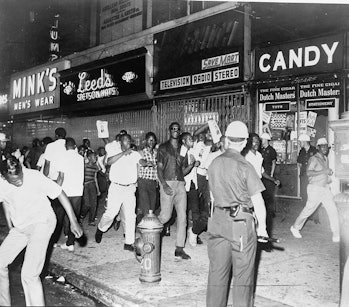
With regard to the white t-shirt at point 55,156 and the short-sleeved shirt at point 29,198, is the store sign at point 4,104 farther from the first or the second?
the short-sleeved shirt at point 29,198

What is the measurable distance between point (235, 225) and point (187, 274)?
2.13m

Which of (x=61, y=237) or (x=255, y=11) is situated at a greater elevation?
(x=255, y=11)

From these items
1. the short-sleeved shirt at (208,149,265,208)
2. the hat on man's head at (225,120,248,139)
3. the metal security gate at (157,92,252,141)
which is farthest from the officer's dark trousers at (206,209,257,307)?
the metal security gate at (157,92,252,141)

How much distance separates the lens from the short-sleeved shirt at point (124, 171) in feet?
23.6

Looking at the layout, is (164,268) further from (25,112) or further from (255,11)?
(25,112)

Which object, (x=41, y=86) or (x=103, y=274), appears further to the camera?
(x=41, y=86)

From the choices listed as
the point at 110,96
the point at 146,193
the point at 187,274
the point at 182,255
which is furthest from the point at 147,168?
the point at 110,96

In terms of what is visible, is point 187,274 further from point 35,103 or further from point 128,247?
point 35,103

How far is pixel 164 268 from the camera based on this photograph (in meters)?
6.07

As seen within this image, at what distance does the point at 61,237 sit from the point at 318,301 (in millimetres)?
5145

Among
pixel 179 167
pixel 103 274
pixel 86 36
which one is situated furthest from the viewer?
pixel 86 36

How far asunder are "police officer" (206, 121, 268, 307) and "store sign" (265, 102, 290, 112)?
6694 millimetres

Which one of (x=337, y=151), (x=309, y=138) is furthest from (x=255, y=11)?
(x=337, y=151)

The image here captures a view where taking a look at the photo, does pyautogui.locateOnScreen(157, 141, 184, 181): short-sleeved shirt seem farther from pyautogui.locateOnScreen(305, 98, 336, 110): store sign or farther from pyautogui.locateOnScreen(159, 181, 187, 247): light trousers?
pyautogui.locateOnScreen(305, 98, 336, 110): store sign
